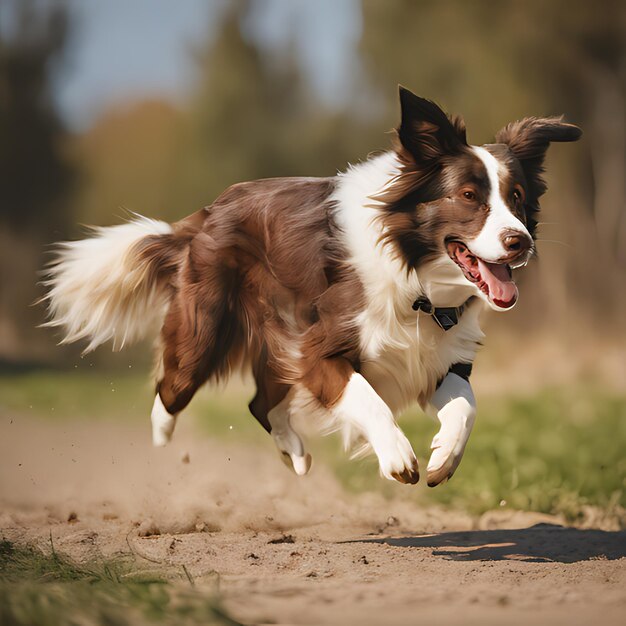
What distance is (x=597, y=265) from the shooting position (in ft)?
49.2

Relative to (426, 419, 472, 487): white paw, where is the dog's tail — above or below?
above

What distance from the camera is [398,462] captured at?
4438 millimetres

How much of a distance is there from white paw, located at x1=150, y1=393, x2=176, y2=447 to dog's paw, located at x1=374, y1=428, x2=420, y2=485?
66.3 inches

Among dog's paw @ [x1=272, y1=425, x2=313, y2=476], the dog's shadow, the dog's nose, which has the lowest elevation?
the dog's shadow

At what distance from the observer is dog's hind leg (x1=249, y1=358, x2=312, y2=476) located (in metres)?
5.76

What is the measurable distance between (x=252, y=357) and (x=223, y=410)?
554cm

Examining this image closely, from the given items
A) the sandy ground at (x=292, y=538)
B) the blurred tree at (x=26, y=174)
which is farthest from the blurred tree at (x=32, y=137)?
the sandy ground at (x=292, y=538)

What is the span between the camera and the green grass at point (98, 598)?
360 centimetres

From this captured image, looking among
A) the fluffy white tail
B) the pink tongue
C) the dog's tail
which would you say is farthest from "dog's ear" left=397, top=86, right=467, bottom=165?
the fluffy white tail

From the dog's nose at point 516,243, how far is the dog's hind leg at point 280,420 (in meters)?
1.81

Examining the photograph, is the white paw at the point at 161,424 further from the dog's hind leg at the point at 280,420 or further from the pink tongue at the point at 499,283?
the pink tongue at the point at 499,283

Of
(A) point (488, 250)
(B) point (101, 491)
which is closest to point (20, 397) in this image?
(B) point (101, 491)

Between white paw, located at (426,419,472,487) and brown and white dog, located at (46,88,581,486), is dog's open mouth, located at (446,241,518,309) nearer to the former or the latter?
brown and white dog, located at (46,88,581,486)

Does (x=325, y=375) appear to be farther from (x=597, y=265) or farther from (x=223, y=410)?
(x=597, y=265)
